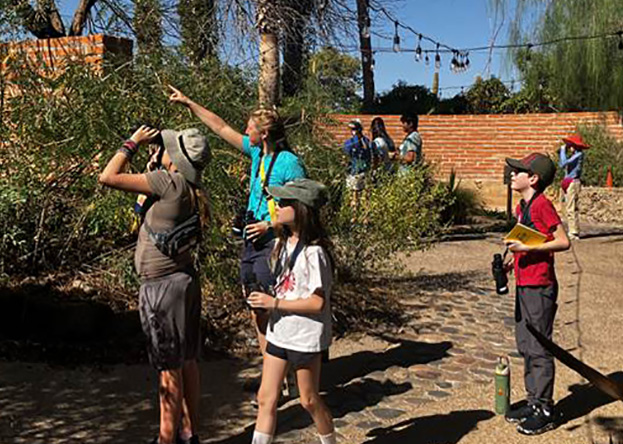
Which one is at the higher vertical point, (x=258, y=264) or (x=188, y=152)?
(x=188, y=152)

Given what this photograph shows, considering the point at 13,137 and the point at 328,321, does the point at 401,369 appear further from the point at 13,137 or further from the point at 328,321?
the point at 13,137

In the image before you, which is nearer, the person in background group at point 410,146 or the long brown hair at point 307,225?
the long brown hair at point 307,225

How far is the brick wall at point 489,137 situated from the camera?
1911cm

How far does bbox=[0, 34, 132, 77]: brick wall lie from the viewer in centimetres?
657

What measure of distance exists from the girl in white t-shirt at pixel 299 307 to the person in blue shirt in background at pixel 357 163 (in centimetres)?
355

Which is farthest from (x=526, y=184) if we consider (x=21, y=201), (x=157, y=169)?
(x=21, y=201)

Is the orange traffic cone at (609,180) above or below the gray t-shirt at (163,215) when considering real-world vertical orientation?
below

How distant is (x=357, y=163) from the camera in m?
8.92

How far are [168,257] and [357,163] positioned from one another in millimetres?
5153

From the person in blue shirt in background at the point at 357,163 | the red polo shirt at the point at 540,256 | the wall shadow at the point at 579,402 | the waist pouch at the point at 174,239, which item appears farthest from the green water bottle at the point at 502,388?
the person in blue shirt in background at the point at 357,163

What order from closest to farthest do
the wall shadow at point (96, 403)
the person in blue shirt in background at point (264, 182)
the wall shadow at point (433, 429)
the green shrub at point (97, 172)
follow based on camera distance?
the wall shadow at point (96, 403), the wall shadow at point (433, 429), the person in blue shirt in background at point (264, 182), the green shrub at point (97, 172)

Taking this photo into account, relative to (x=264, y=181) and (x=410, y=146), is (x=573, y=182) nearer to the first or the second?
(x=410, y=146)

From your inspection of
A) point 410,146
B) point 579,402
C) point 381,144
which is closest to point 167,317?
point 579,402

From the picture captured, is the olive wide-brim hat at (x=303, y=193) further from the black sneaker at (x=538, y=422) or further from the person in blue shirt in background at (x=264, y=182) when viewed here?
the black sneaker at (x=538, y=422)
